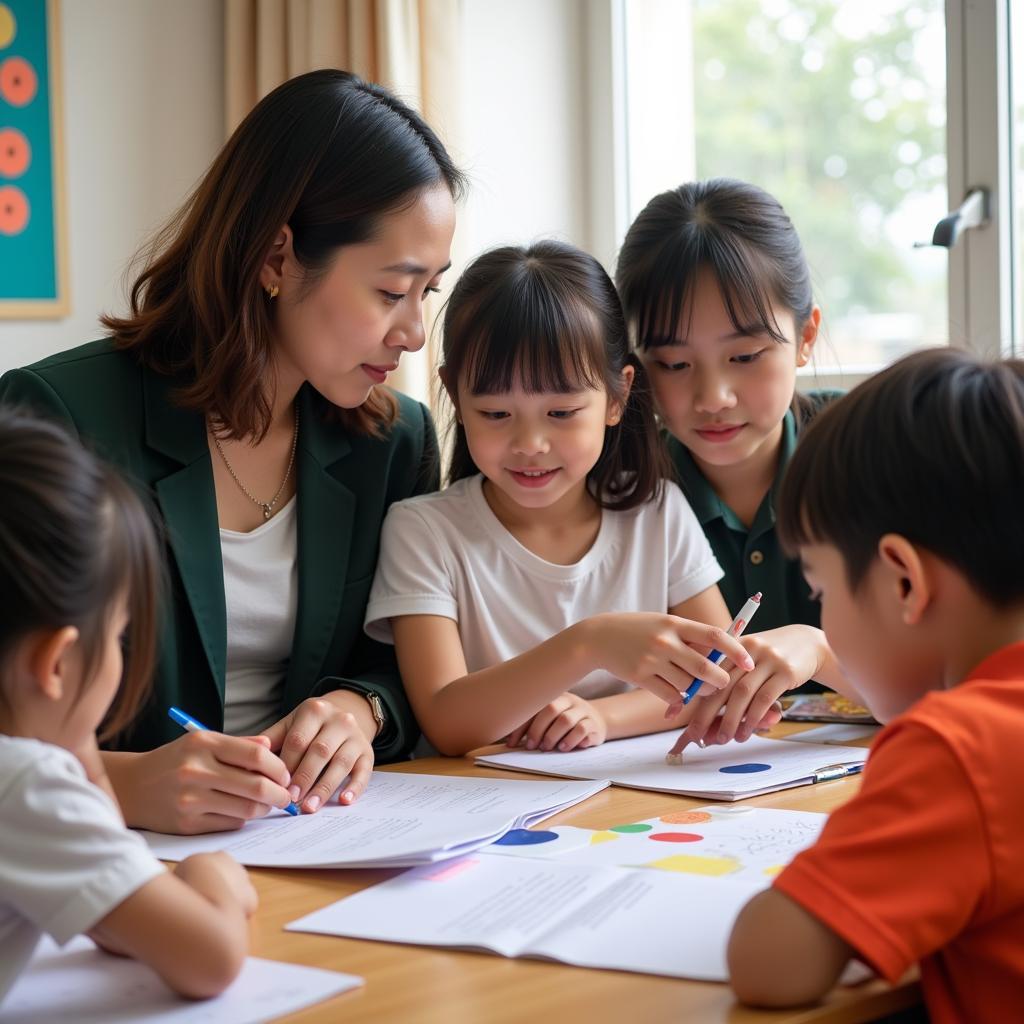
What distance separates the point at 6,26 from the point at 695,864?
2.69 metres

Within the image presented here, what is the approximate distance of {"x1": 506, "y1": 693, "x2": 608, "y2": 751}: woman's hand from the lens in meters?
1.52

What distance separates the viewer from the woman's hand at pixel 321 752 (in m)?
1.28

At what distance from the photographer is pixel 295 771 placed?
130cm

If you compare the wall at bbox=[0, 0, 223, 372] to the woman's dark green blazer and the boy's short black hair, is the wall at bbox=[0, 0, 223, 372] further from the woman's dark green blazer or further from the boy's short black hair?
the boy's short black hair

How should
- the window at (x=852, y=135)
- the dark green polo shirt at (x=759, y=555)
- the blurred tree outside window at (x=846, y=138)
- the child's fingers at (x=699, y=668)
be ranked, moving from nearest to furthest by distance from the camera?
the child's fingers at (x=699, y=668)
the dark green polo shirt at (x=759, y=555)
the window at (x=852, y=135)
the blurred tree outside window at (x=846, y=138)

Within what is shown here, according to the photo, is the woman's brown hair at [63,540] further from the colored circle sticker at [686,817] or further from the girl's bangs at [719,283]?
the girl's bangs at [719,283]

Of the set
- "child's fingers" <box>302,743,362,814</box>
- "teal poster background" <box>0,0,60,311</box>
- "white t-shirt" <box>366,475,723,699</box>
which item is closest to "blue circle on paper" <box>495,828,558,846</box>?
"child's fingers" <box>302,743,362,814</box>

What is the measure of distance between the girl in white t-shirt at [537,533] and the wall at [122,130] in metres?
1.62

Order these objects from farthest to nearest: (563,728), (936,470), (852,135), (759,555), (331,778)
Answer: (852,135)
(759,555)
(563,728)
(331,778)
(936,470)

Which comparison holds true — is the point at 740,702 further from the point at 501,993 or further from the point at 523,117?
the point at 523,117

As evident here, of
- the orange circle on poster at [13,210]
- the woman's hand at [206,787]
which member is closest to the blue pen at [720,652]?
the woman's hand at [206,787]

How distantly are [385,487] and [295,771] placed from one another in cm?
54

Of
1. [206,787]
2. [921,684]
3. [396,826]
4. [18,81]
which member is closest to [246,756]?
[206,787]

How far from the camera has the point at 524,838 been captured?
114 cm
